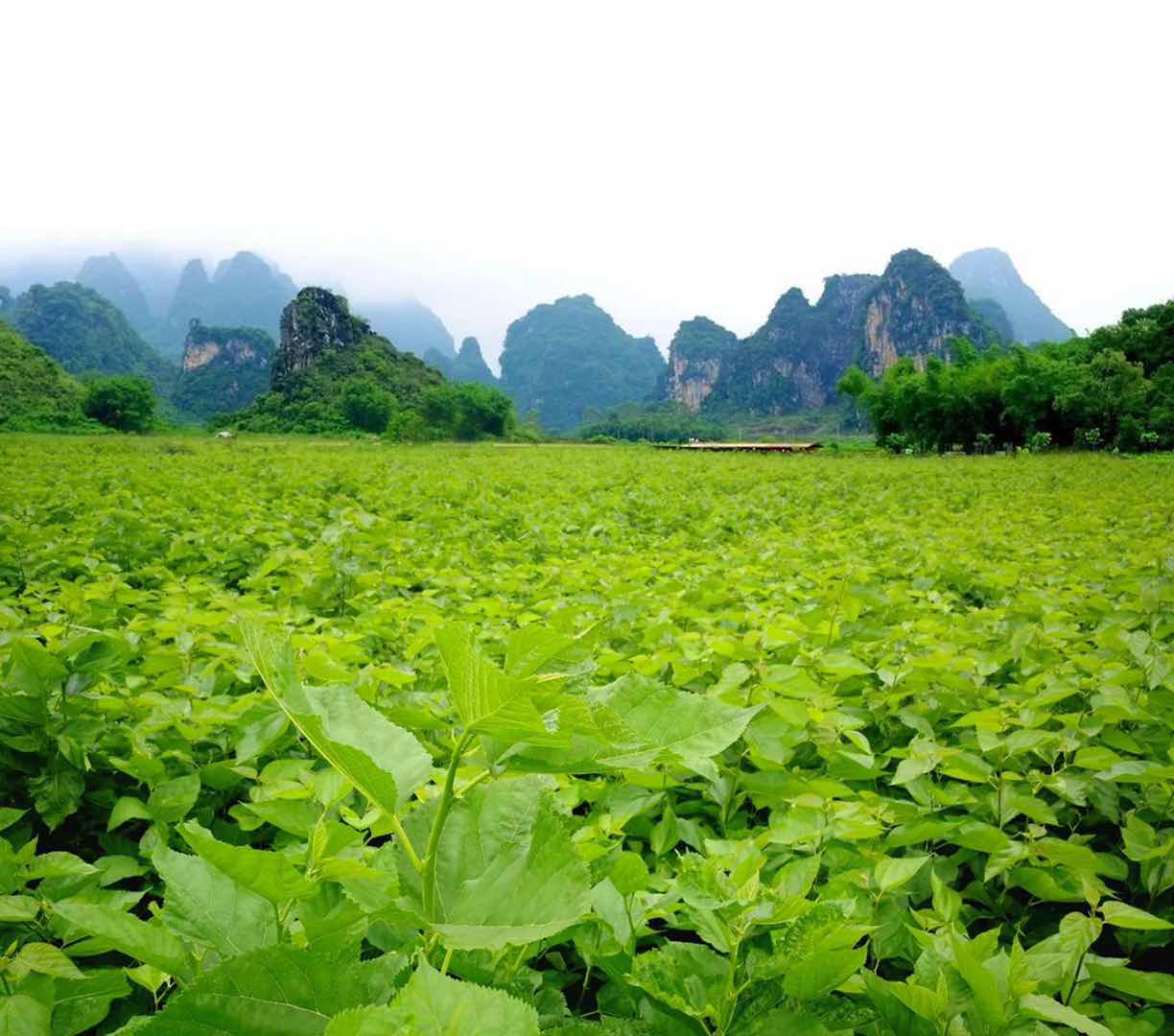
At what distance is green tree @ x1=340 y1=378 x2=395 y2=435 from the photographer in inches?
1935

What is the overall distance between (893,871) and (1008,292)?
6434 inches

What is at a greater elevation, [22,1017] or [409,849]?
[409,849]

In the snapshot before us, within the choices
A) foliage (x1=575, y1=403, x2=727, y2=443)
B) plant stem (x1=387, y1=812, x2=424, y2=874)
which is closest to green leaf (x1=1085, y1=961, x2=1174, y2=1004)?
plant stem (x1=387, y1=812, x2=424, y2=874)

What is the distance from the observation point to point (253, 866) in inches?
17.1

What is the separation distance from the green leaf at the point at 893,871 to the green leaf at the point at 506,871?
0.59 meters

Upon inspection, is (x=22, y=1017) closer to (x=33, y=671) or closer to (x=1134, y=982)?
(x=33, y=671)

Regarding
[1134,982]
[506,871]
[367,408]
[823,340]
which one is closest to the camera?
[506,871]

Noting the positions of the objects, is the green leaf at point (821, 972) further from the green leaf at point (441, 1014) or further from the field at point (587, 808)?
the green leaf at point (441, 1014)

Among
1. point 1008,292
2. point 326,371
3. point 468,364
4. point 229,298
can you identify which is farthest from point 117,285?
point 1008,292

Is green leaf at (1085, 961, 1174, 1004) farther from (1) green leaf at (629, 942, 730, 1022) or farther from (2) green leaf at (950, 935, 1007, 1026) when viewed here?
(1) green leaf at (629, 942, 730, 1022)

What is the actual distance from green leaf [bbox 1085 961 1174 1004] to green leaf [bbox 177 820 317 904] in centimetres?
94

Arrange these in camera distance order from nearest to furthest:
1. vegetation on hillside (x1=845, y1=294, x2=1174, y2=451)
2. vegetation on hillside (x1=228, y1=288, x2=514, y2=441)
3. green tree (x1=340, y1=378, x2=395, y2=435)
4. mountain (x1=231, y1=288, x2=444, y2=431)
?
vegetation on hillside (x1=845, y1=294, x2=1174, y2=451), vegetation on hillside (x1=228, y1=288, x2=514, y2=441), green tree (x1=340, y1=378, x2=395, y2=435), mountain (x1=231, y1=288, x2=444, y2=431)

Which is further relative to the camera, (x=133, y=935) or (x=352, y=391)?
(x=352, y=391)

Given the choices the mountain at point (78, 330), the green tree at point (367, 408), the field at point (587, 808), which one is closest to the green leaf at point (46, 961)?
the field at point (587, 808)
